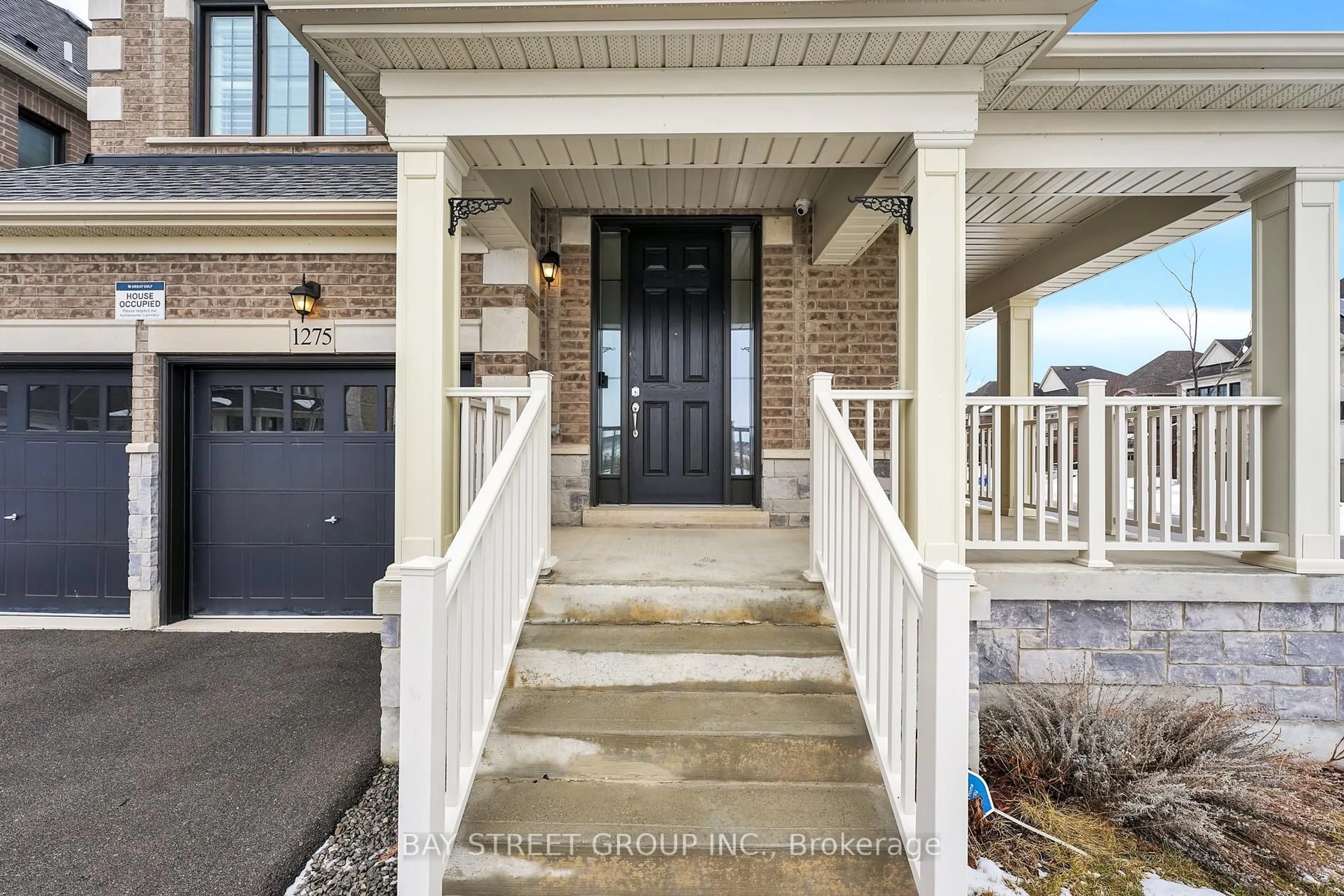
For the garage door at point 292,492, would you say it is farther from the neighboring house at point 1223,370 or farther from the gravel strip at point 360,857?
the neighboring house at point 1223,370

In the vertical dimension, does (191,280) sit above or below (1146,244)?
below

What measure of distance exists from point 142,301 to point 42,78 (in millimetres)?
4644

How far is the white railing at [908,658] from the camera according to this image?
1697 millimetres

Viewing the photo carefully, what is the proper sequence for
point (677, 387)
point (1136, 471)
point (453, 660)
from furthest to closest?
point (677, 387)
point (1136, 471)
point (453, 660)

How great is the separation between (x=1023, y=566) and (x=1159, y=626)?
638mm

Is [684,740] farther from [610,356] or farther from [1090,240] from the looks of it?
[1090,240]

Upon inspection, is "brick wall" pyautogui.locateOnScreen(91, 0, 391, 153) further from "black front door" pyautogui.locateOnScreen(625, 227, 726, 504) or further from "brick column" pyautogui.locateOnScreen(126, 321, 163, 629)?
"black front door" pyautogui.locateOnScreen(625, 227, 726, 504)

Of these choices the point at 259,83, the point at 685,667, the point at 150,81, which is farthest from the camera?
the point at 259,83

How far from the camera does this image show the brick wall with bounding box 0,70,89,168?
638cm

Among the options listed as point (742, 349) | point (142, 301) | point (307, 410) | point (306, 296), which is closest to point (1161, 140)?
point (742, 349)

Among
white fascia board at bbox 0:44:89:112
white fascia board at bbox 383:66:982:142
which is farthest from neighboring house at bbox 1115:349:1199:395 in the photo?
white fascia board at bbox 0:44:89:112

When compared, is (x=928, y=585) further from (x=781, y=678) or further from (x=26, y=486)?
(x=26, y=486)

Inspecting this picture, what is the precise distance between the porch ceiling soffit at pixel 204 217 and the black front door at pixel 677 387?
179cm

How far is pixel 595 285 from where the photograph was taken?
4.66 meters
